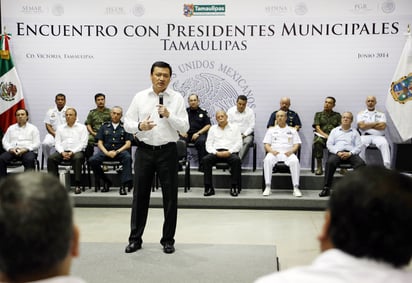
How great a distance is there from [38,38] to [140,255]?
16.4ft

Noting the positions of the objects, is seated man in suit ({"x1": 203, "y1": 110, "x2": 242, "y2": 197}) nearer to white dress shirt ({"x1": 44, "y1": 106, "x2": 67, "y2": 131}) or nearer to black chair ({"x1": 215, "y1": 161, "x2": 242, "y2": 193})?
black chair ({"x1": 215, "y1": 161, "x2": 242, "y2": 193})

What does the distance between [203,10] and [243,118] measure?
1782 millimetres

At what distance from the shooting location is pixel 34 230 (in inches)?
33.2

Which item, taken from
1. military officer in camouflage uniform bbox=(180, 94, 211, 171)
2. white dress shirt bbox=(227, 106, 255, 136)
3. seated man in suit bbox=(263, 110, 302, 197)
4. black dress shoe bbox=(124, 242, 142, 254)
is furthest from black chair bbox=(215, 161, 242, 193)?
black dress shoe bbox=(124, 242, 142, 254)

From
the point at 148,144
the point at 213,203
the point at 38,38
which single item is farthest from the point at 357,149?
the point at 38,38

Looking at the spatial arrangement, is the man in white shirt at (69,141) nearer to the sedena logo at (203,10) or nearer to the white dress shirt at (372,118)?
the sedena logo at (203,10)

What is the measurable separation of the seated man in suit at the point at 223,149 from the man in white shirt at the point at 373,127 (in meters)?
1.84

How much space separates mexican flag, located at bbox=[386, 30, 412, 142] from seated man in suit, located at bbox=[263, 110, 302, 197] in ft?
5.19

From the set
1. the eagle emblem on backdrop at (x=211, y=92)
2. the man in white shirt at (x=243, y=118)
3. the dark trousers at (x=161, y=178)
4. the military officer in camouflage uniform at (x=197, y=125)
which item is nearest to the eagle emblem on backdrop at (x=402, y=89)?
the man in white shirt at (x=243, y=118)

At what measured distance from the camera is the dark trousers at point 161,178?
3.69m

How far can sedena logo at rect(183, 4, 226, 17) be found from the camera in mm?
7133

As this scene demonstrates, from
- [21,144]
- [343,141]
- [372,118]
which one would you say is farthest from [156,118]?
[372,118]

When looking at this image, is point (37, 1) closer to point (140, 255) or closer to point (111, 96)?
point (111, 96)

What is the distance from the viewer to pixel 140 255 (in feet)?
12.0
